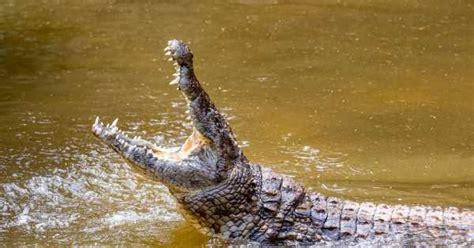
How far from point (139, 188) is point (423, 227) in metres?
2.37

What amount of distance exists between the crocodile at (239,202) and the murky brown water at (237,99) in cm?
37

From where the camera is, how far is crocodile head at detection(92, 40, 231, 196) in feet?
17.4

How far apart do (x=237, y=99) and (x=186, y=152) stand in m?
3.15

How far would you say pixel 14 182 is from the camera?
6.60 metres

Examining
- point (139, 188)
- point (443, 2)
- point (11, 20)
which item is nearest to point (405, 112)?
point (139, 188)

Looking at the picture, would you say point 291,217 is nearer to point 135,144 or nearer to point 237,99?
point 135,144

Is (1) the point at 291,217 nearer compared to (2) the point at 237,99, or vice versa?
(1) the point at 291,217

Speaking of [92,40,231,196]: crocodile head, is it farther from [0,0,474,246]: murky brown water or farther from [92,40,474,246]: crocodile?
[0,0,474,246]: murky brown water

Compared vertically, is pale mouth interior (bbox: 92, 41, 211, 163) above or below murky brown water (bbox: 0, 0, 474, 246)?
below

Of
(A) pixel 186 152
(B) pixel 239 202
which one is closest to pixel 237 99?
(A) pixel 186 152

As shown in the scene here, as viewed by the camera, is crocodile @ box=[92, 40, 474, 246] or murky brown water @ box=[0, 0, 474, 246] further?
murky brown water @ box=[0, 0, 474, 246]

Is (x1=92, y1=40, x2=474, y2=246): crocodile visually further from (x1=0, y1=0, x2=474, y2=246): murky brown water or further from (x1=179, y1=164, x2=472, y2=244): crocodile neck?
(x1=0, y1=0, x2=474, y2=246): murky brown water

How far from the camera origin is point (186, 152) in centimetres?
541

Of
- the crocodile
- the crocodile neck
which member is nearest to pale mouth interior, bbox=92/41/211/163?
the crocodile
